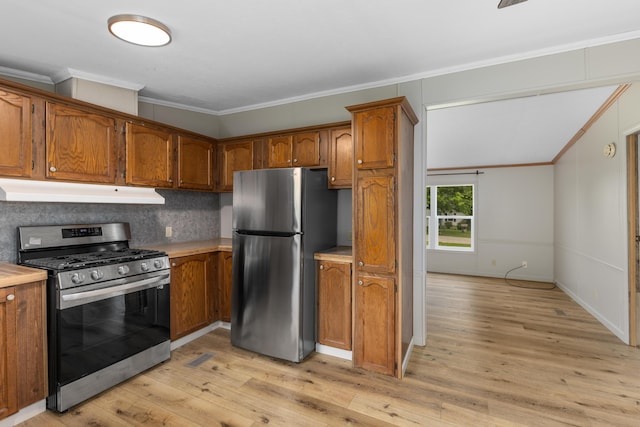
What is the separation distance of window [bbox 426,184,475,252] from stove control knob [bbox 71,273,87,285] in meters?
6.05

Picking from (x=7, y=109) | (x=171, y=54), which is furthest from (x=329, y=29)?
(x=7, y=109)

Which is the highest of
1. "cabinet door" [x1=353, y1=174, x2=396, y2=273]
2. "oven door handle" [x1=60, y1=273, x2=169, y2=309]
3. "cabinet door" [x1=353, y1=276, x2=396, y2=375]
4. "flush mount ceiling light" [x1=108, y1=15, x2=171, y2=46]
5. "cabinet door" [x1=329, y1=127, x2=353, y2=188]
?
"flush mount ceiling light" [x1=108, y1=15, x2=171, y2=46]

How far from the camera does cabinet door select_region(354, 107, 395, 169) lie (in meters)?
2.46

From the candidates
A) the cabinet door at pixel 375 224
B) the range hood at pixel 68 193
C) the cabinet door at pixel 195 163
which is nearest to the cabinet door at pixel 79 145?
the range hood at pixel 68 193

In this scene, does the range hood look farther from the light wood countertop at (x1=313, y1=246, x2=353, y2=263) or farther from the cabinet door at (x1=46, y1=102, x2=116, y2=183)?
the light wood countertop at (x1=313, y1=246, x2=353, y2=263)

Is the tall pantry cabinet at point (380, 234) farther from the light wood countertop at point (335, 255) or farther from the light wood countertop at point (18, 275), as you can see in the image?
the light wood countertop at point (18, 275)

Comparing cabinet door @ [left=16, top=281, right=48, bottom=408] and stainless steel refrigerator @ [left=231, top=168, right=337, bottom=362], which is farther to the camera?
stainless steel refrigerator @ [left=231, top=168, right=337, bottom=362]

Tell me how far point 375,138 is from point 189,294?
2328mm

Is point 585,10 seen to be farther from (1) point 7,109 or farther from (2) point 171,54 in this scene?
(1) point 7,109

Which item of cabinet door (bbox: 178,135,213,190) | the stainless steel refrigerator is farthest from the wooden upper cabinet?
cabinet door (bbox: 178,135,213,190)

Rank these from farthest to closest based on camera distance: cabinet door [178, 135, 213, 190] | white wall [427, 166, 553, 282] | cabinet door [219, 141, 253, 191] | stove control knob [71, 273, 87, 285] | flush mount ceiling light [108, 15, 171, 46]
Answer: white wall [427, 166, 553, 282], cabinet door [219, 141, 253, 191], cabinet door [178, 135, 213, 190], stove control knob [71, 273, 87, 285], flush mount ceiling light [108, 15, 171, 46]

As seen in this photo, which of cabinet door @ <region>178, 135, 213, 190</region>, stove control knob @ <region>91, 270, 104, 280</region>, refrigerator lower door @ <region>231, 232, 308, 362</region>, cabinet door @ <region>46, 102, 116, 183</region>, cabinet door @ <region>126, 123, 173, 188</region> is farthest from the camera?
cabinet door @ <region>178, 135, 213, 190</region>

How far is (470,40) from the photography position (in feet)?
7.77

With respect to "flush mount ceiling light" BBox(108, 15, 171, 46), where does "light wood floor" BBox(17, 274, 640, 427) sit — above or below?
below
